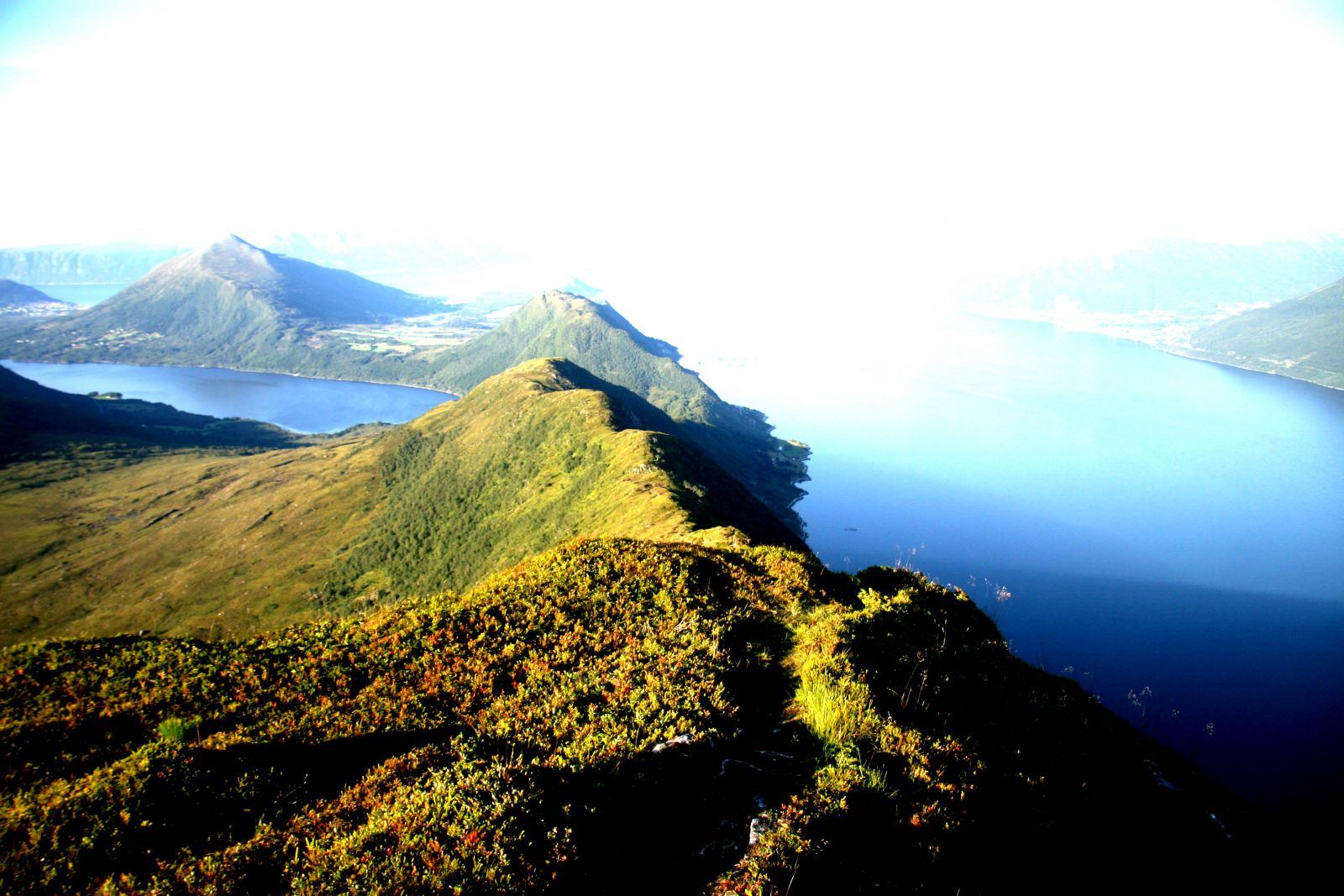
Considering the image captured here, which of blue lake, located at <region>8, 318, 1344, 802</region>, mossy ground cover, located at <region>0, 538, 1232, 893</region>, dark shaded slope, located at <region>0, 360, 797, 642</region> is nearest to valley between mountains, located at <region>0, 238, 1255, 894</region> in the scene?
mossy ground cover, located at <region>0, 538, 1232, 893</region>

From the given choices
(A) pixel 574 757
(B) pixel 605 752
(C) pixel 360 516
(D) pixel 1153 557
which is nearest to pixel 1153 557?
(D) pixel 1153 557

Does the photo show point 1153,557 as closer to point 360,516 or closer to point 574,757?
point 574,757

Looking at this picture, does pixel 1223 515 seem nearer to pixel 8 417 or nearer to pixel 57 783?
pixel 57 783

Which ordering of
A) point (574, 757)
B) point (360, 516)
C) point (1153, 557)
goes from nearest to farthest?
point (574, 757) < point (360, 516) < point (1153, 557)

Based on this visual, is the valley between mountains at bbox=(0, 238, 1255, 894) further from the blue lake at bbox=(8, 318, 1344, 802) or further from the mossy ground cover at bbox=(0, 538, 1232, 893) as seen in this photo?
the blue lake at bbox=(8, 318, 1344, 802)

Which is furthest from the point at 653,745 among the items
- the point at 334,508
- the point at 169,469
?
the point at 169,469

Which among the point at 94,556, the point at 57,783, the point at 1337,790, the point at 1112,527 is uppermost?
the point at 57,783
